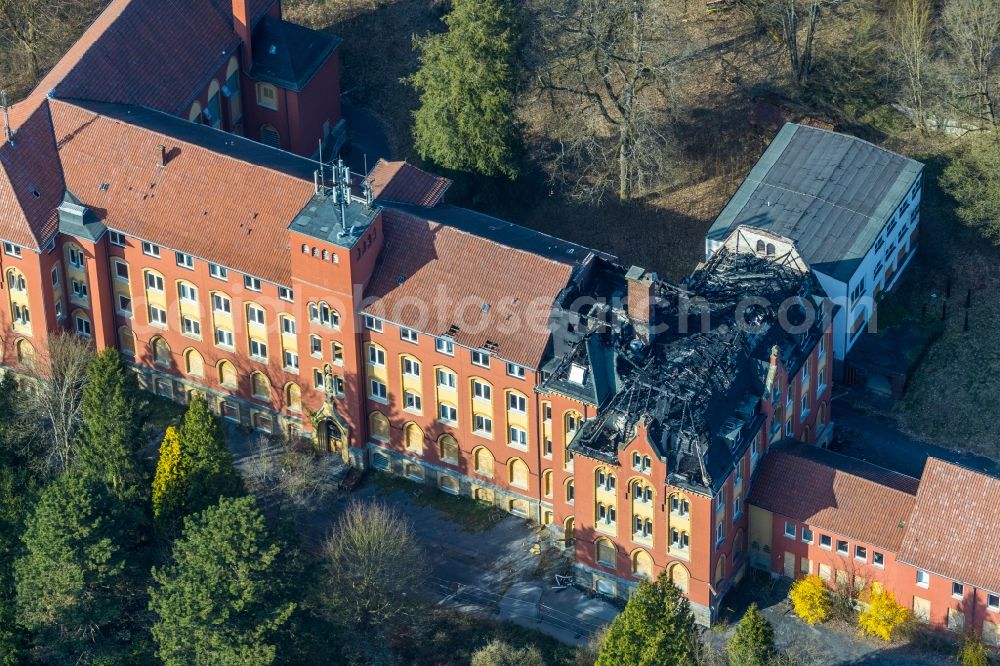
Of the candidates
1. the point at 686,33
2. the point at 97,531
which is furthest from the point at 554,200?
the point at 97,531

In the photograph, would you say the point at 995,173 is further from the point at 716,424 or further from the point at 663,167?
the point at 716,424

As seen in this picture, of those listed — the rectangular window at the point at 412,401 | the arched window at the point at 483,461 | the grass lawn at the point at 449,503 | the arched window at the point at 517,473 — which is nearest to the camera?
the arched window at the point at 517,473

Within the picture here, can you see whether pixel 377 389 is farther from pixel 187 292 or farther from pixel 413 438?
pixel 187 292

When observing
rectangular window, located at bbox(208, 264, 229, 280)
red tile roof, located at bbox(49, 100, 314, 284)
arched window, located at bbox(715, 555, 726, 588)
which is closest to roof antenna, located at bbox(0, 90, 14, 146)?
red tile roof, located at bbox(49, 100, 314, 284)

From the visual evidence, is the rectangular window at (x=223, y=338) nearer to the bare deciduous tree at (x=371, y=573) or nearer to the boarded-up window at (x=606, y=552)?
the bare deciduous tree at (x=371, y=573)

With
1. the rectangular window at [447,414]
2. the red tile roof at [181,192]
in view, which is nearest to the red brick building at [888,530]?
the rectangular window at [447,414]

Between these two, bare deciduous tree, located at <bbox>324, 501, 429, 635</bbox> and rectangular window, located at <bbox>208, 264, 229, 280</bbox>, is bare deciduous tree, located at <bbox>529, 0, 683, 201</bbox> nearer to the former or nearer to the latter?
rectangular window, located at <bbox>208, 264, 229, 280</bbox>

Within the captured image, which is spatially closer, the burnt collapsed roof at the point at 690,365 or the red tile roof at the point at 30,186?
the burnt collapsed roof at the point at 690,365
